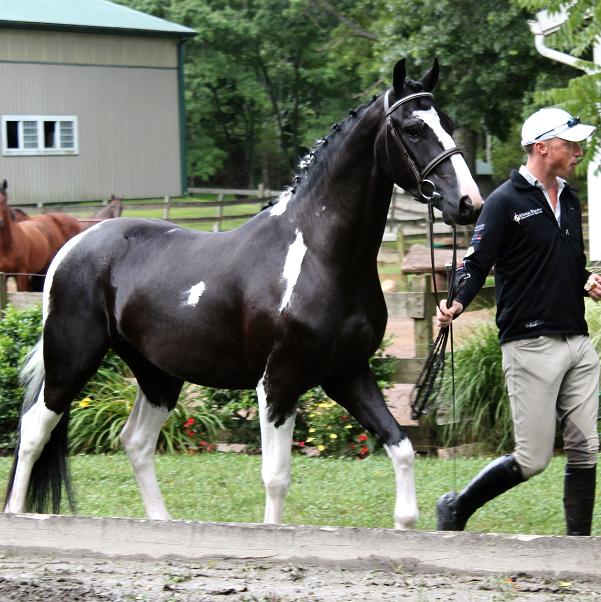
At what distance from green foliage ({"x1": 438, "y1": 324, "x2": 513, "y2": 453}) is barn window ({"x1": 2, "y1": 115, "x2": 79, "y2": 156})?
85.3ft

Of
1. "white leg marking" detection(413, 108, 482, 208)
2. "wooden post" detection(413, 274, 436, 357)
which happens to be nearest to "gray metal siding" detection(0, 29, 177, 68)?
"wooden post" detection(413, 274, 436, 357)

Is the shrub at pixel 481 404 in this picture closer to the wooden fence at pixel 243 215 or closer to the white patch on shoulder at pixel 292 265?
the white patch on shoulder at pixel 292 265

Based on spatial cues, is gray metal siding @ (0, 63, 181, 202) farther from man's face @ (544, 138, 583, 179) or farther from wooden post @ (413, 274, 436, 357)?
man's face @ (544, 138, 583, 179)

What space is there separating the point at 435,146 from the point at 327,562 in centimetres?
186

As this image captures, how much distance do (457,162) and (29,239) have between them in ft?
37.9

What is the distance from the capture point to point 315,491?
6.98 m

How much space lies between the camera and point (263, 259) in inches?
210

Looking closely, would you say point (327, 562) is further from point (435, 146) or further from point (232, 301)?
point (435, 146)

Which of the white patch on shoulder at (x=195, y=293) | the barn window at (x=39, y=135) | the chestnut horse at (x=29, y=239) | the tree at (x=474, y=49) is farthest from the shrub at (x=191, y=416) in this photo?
the barn window at (x=39, y=135)

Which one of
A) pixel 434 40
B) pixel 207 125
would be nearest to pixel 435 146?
pixel 434 40


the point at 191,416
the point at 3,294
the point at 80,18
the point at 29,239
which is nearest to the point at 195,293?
the point at 191,416

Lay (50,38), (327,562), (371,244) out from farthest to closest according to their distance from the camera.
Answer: (50,38), (371,244), (327,562)

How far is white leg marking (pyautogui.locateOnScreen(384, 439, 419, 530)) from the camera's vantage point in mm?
5129

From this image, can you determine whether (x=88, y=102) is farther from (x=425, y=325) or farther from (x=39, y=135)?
(x=425, y=325)
